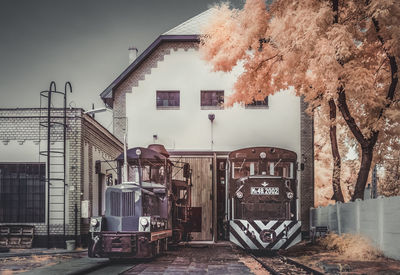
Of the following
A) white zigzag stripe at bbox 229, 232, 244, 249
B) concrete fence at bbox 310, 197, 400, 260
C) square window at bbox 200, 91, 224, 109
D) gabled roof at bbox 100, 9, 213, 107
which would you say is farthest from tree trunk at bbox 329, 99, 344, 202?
gabled roof at bbox 100, 9, 213, 107

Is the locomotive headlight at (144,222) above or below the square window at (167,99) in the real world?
below

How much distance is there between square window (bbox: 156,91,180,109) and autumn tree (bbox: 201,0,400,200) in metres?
6.45

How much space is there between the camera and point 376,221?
15.7m

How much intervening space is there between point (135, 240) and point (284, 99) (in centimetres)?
1404

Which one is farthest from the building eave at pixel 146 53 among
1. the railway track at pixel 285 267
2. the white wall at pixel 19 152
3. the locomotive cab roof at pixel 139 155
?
the railway track at pixel 285 267

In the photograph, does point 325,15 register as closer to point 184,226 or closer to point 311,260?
point 311,260

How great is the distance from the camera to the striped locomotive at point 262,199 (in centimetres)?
1761

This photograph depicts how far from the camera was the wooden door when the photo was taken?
25719mm

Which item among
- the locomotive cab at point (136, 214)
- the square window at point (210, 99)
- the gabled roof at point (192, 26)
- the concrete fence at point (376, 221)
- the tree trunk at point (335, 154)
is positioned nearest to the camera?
the concrete fence at point (376, 221)

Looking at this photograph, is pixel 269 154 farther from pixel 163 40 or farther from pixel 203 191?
pixel 163 40

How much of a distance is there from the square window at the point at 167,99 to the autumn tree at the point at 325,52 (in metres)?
6.45

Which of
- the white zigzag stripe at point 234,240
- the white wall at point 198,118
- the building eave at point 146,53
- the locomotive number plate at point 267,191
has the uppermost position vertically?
the building eave at point 146,53

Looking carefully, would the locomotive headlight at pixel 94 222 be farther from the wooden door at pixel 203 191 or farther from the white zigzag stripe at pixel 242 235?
the wooden door at pixel 203 191

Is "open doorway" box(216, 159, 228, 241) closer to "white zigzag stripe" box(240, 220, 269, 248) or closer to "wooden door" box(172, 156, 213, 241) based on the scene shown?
"wooden door" box(172, 156, 213, 241)
